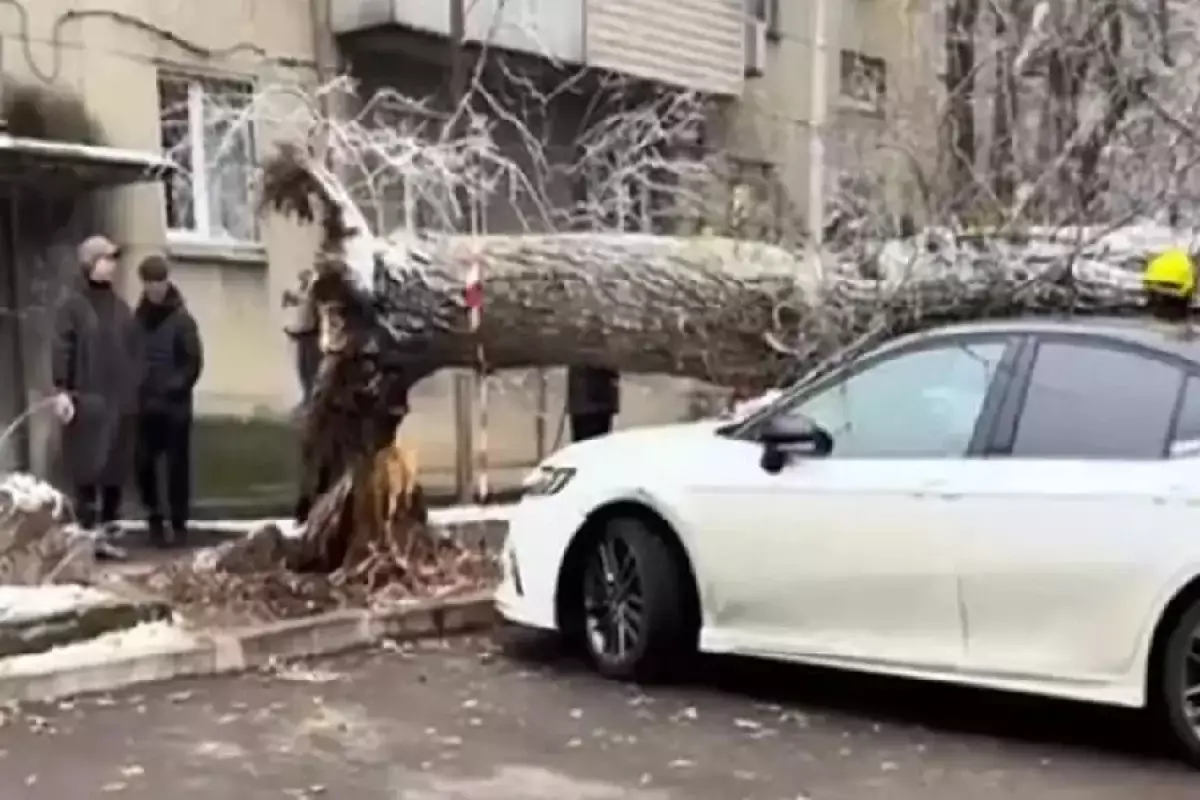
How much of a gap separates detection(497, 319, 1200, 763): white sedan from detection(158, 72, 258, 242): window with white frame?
7177 millimetres

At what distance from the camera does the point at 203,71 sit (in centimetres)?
1365

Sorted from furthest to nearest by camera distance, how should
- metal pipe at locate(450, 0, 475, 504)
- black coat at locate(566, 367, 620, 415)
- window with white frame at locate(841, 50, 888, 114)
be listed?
metal pipe at locate(450, 0, 475, 504)
window with white frame at locate(841, 50, 888, 114)
black coat at locate(566, 367, 620, 415)

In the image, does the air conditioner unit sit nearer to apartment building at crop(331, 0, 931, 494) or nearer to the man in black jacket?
apartment building at crop(331, 0, 931, 494)

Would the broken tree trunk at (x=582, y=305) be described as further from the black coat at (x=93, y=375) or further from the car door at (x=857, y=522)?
the black coat at (x=93, y=375)

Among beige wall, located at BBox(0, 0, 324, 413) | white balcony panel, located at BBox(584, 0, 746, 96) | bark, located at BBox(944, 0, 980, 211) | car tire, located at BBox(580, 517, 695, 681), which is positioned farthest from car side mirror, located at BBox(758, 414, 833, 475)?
white balcony panel, located at BBox(584, 0, 746, 96)

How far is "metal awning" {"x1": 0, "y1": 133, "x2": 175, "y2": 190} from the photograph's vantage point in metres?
11.3

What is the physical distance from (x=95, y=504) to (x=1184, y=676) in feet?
22.3

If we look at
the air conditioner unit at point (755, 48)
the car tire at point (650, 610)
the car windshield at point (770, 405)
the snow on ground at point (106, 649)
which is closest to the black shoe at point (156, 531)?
the snow on ground at point (106, 649)

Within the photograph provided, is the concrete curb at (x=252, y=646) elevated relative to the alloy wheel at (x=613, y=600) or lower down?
lower down

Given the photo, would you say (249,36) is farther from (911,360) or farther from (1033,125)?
(911,360)

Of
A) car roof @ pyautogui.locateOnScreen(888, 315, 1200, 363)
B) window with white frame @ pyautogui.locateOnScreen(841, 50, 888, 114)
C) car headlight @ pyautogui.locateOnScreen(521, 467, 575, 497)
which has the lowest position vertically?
car headlight @ pyautogui.locateOnScreen(521, 467, 575, 497)

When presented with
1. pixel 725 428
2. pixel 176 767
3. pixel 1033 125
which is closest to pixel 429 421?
pixel 1033 125

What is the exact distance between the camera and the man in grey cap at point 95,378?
31.5 ft

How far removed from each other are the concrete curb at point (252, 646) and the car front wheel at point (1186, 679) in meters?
3.61
